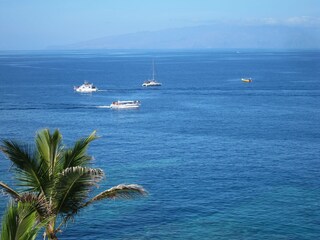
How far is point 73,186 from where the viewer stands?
13.2 m

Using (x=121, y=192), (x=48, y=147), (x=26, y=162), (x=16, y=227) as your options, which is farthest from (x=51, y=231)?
(x=16, y=227)

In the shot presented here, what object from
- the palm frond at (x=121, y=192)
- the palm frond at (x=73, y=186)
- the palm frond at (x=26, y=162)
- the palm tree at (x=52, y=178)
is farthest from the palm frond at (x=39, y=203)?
the palm frond at (x=121, y=192)

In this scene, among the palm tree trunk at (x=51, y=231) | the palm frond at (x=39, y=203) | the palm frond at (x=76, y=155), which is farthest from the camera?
the palm frond at (x=76, y=155)

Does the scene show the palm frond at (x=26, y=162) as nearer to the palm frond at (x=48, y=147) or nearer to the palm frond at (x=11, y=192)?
the palm frond at (x=48, y=147)

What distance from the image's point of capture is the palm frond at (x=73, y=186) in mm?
13016

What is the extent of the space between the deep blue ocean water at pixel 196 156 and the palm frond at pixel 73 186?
105ft

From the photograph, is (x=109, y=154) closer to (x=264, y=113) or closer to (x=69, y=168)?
(x=264, y=113)

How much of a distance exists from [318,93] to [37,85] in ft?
297

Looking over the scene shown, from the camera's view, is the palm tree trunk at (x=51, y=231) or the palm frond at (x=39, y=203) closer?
the palm frond at (x=39, y=203)

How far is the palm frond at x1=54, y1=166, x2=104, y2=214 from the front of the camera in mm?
13016

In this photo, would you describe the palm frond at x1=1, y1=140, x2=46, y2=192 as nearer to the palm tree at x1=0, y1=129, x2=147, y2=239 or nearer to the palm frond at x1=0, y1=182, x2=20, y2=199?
the palm tree at x1=0, y1=129, x2=147, y2=239

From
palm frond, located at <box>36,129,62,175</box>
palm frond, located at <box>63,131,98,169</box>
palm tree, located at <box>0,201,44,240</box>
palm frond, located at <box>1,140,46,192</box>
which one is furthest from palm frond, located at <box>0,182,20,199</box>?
palm tree, located at <box>0,201,44,240</box>

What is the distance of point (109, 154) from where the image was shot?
248 feet

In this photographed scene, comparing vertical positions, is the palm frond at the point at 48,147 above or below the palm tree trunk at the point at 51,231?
above
